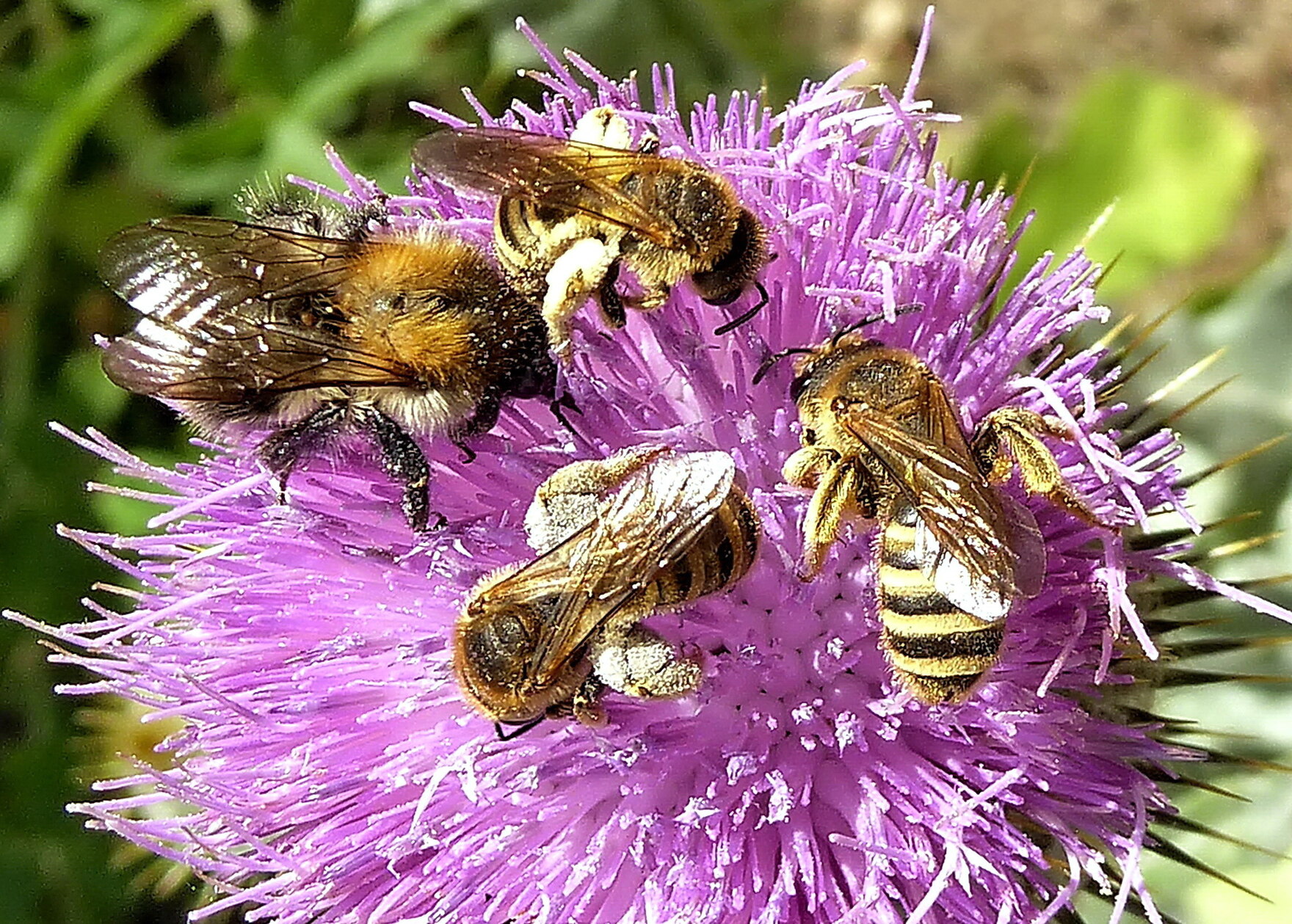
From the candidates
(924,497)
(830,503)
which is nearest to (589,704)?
(830,503)

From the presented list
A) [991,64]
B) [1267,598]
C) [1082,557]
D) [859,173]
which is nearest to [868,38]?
[991,64]

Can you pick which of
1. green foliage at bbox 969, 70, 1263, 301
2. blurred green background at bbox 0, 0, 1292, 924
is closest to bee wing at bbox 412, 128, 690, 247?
blurred green background at bbox 0, 0, 1292, 924

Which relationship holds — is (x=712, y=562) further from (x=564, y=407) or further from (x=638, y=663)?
(x=564, y=407)

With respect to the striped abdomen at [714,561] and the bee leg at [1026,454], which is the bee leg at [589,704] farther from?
the bee leg at [1026,454]

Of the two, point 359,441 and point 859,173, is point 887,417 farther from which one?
point 359,441

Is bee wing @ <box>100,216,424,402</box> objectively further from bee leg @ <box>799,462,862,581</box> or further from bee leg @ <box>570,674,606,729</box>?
bee leg @ <box>799,462,862,581</box>

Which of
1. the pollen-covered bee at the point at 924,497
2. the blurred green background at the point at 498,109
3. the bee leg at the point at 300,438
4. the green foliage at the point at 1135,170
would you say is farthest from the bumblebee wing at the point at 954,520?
the green foliage at the point at 1135,170
